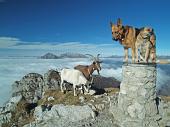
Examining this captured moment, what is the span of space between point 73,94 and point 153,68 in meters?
9.55

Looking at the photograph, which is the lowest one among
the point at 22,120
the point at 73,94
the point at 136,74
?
the point at 22,120

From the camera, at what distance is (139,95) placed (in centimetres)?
2003

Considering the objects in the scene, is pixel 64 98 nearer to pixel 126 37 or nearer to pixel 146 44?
pixel 126 37

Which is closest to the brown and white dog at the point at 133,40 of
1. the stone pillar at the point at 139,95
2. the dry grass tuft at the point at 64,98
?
the stone pillar at the point at 139,95

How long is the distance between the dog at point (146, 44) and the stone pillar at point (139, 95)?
0.65m

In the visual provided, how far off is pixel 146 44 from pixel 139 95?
140 inches

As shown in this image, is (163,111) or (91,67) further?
(91,67)

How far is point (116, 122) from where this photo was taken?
21453 millimetres

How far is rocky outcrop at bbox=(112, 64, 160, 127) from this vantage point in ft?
65.5

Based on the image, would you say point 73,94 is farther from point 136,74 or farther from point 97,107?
point 136,74

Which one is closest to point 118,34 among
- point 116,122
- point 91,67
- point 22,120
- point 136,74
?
point 136,74

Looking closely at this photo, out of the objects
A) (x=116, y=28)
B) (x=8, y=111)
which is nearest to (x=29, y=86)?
(x=8, y=111)

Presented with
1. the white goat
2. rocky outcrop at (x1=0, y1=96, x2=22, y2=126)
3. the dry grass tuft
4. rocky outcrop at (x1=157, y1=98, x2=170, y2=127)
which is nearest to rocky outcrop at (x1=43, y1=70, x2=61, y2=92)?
the dry grass tuft

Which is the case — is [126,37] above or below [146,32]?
below
